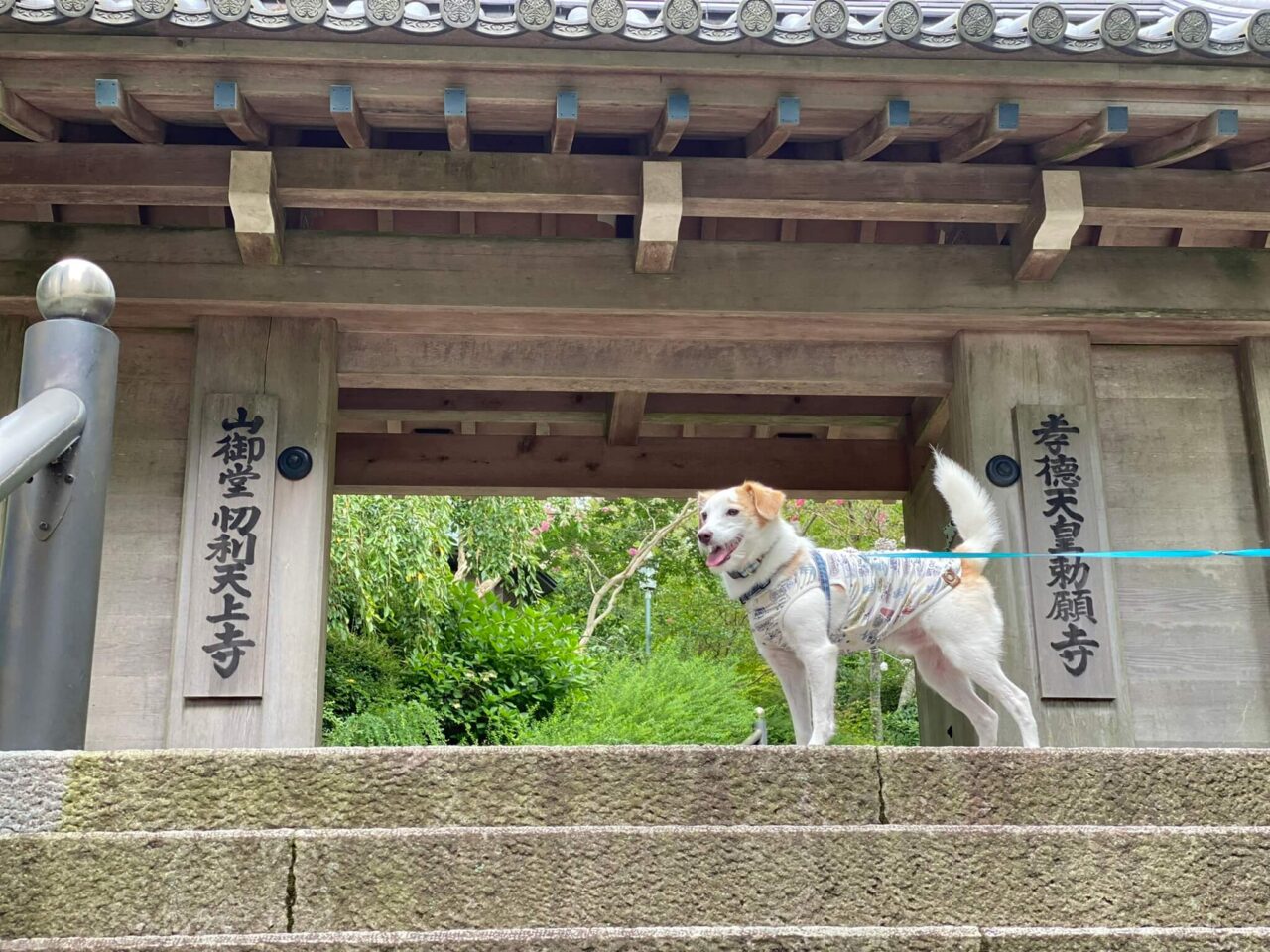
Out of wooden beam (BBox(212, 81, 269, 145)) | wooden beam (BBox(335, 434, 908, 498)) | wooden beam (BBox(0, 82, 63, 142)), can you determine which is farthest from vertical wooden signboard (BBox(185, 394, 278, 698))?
wooden beam (BBox(335, 434, 908, 498))

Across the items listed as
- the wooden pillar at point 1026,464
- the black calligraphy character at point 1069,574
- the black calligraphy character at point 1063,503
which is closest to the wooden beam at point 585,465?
the wooden pillar at point 1026,464

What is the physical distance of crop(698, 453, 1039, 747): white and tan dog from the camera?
4938mm

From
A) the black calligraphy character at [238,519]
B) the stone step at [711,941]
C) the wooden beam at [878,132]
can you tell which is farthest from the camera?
the black calligraphy character at [238,519]

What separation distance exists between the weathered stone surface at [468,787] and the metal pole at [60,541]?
0.30m

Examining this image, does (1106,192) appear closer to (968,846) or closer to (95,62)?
(968,846)

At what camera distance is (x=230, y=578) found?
6.15 metres

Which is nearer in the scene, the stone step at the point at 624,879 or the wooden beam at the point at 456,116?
the stone step at the point at 624,879

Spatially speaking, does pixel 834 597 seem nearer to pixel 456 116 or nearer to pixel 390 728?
pixel 456 116

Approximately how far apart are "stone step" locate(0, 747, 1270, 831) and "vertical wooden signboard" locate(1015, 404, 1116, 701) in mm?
2803

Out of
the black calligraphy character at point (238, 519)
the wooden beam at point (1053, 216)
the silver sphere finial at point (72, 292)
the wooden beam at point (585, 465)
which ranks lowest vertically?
the black calligraphy character at point (238, 519)

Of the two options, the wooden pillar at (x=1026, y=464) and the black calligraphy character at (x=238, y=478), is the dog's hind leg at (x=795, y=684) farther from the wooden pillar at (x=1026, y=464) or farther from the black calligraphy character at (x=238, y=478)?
the black calligraphy character at (x=238, y=478)

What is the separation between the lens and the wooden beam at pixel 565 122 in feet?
18.7

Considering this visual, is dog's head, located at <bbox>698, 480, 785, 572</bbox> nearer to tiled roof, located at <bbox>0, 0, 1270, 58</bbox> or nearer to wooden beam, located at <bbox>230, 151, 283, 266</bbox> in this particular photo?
tiled roof, located at <bbox>0, 0, 1270, 58</bbox>

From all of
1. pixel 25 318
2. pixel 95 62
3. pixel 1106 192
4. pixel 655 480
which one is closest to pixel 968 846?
pixel 1106 192
